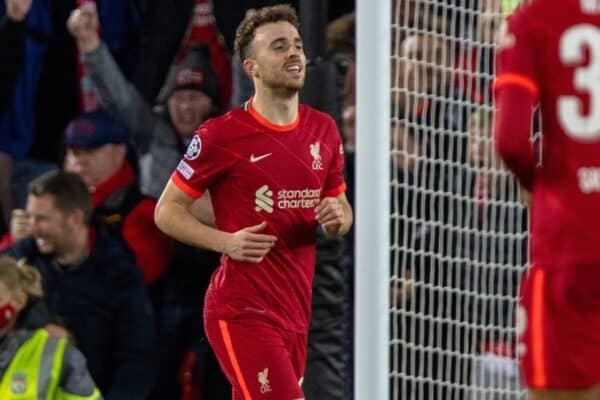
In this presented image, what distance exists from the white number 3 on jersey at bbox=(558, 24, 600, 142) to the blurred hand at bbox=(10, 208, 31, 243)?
13.1 feet

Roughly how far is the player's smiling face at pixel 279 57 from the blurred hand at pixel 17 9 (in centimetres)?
257

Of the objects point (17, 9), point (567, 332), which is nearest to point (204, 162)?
point (567, 332)

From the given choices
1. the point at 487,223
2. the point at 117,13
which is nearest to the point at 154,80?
the point at 117,13

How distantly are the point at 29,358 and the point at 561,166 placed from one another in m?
3.18

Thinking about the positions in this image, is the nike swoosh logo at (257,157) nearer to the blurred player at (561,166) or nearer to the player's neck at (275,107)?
the player's neck at (275,107)

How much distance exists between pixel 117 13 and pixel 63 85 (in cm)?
46

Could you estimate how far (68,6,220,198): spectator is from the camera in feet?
28.3

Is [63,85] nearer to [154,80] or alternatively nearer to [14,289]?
[154,80]

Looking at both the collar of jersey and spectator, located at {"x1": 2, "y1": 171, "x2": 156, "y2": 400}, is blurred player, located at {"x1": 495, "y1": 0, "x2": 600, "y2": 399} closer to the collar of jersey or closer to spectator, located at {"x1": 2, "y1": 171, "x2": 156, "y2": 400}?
the collar of jersey

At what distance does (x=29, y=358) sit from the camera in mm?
7590

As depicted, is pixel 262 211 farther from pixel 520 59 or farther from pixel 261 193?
pixel 520 59

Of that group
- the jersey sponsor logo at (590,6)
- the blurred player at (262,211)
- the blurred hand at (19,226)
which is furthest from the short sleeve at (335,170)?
the blurred hand at (19,226)

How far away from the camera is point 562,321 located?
4926mm

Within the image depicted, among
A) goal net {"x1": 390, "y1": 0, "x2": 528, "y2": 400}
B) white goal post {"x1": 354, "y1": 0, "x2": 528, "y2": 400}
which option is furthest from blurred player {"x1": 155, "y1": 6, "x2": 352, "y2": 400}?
goal net {"x1": 390, "y1": 0, "x2": 528, "y2": 400}
